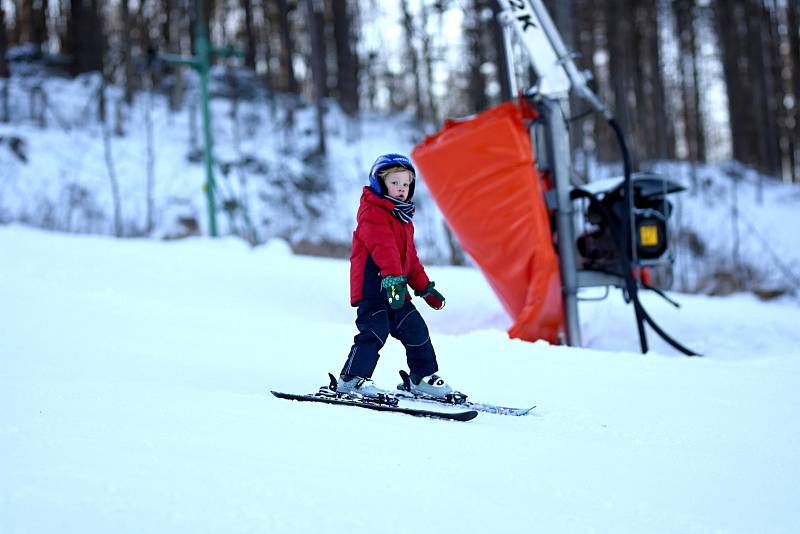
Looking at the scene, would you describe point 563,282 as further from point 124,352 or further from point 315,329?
point 124,352

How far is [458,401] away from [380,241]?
83 cm

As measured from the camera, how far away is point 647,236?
17.4 ft

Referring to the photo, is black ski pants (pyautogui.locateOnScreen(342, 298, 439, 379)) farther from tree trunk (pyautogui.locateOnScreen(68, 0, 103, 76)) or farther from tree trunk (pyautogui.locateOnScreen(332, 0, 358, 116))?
tree trunk (pyautogui.locateOnScreen(332, 0, 358, 116))

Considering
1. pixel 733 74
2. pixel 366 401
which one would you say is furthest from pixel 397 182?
pixel 733 74

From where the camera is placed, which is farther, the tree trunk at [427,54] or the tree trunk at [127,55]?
the tree trunk at [427,54]

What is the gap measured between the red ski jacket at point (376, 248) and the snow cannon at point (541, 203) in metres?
2.11

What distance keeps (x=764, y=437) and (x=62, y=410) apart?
2.76m

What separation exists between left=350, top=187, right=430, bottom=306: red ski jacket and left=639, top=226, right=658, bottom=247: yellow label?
2.62 m

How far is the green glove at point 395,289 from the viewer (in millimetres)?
2906

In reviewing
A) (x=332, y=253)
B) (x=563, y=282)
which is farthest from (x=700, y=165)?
(x=563, y=282)

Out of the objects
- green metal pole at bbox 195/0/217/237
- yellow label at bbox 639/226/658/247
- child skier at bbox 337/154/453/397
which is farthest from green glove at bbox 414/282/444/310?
green metal pole at bbox 195/0/217/237

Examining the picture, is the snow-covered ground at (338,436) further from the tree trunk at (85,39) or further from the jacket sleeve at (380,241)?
the tree trunk at (85,39)

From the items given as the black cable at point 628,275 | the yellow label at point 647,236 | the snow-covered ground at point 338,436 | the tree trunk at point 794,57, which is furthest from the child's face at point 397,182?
the tree trunk at point 794,57

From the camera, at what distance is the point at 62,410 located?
8.25ft
